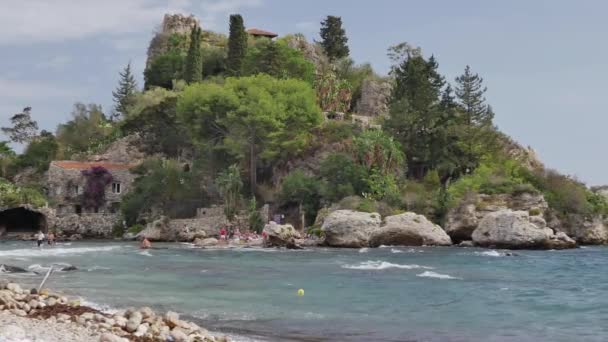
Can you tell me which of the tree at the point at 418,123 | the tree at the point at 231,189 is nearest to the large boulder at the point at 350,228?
the tree at the point at 231,189

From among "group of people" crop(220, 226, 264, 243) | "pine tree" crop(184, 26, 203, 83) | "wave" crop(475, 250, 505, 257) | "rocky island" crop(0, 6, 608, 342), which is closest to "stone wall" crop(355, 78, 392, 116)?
"rocky island" crop(0, 6, 608, 342)

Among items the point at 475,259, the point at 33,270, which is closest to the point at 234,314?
the point at 33,270

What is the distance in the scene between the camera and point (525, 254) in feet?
140

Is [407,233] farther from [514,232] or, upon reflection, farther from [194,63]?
[194,63]

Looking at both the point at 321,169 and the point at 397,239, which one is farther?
the point at 321,169

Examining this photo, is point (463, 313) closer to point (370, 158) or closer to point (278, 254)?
point (278, 254)

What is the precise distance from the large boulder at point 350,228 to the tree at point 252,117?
1293 cm

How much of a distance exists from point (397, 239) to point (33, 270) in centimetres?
2539

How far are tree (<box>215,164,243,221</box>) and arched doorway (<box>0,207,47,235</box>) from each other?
20274 mm

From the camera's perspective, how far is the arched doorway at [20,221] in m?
67.5

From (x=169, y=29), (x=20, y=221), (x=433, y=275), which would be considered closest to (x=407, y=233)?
(x=433, y=275)

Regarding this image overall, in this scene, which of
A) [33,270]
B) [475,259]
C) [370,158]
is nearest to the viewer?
[33,270]

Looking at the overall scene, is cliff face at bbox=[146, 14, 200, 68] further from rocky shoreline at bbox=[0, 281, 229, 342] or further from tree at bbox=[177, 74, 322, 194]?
rocky shoreline at bbox=[0, 281, 229, 342]

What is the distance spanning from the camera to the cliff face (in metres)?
94.2
